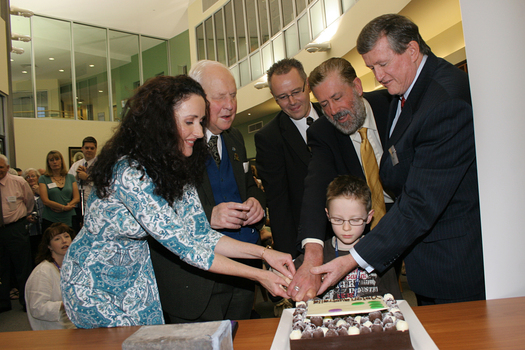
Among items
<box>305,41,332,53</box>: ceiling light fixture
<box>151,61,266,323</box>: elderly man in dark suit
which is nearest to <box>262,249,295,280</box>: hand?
<box>151,61,266,323</box>: elderly man in dark suit

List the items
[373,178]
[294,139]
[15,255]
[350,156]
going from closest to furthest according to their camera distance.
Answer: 1. [373,178]
2. [350,156]
3. [294,139]
4. [15,255]

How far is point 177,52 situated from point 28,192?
11192 mm

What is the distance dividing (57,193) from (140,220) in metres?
4.62

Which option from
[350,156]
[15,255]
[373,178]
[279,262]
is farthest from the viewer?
[15,255]

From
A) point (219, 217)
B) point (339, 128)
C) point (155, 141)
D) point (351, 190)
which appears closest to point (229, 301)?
point (219, 217)

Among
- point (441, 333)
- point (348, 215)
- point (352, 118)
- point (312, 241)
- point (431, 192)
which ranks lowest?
point (441, 333)

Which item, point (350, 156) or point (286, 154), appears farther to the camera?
point (286, 154)

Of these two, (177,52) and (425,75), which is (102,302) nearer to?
(425,75)

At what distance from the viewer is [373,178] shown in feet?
6.72

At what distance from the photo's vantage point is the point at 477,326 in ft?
3.20

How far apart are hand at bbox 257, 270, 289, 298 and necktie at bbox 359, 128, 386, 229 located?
77cm

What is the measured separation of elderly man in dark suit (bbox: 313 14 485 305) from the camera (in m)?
1.30

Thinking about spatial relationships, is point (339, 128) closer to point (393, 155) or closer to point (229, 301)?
point (393, 155)

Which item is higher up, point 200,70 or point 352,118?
point 200,70
